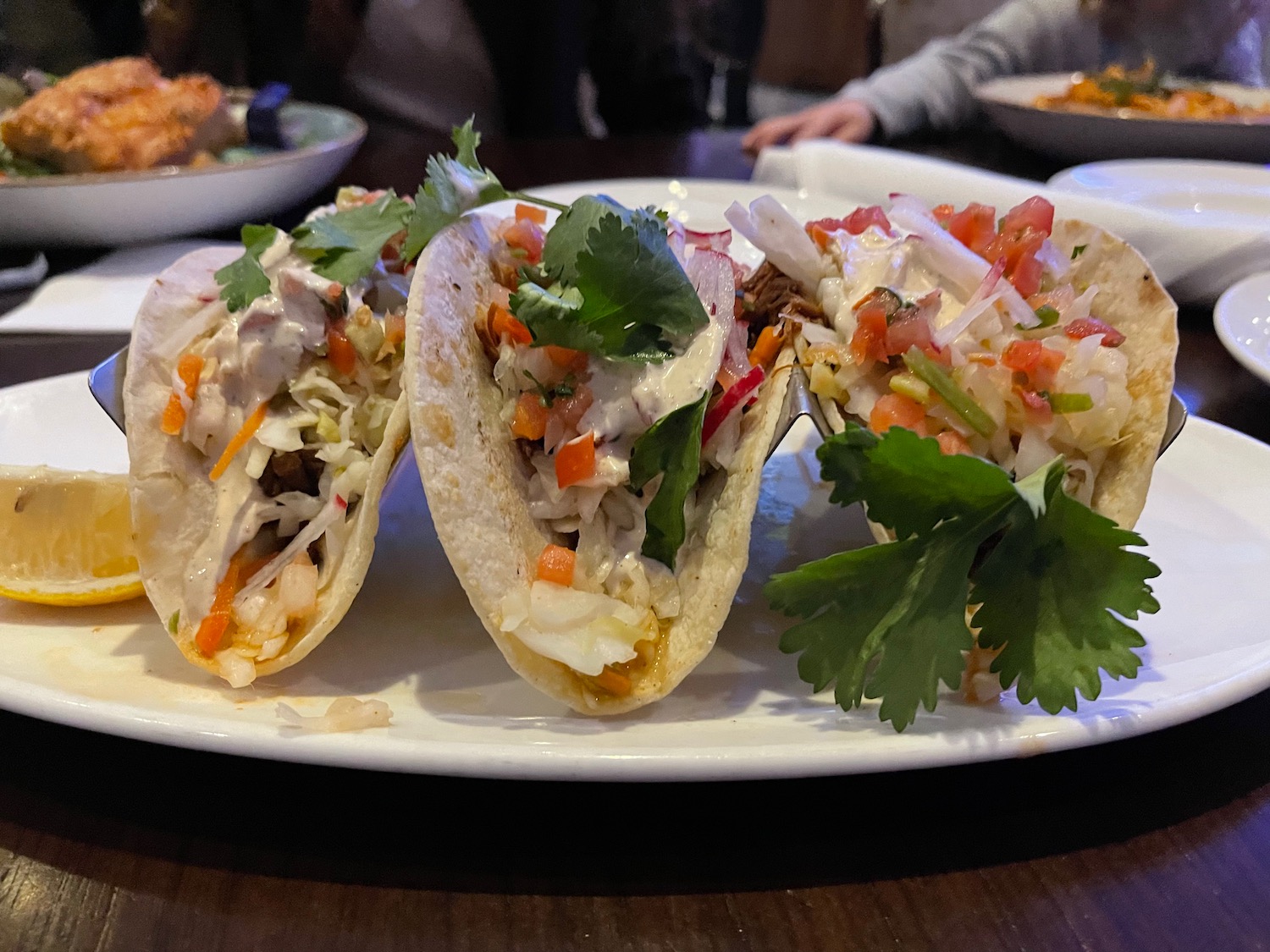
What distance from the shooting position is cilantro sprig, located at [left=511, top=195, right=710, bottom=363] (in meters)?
1.43

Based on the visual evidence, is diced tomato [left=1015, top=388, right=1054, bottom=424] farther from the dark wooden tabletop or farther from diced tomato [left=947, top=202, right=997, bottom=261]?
the dark wooden tabletop

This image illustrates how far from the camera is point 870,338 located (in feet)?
4.92

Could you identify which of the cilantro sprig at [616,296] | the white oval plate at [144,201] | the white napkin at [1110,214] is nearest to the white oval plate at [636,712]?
the cilantro sprig at [616,296]

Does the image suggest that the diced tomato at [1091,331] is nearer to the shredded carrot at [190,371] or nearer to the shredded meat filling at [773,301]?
the shredded meat filling at [773,301]

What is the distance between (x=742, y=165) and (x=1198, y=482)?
3.50m

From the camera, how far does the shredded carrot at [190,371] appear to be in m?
1.55

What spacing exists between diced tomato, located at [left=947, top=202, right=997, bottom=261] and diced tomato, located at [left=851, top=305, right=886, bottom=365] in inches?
12.7

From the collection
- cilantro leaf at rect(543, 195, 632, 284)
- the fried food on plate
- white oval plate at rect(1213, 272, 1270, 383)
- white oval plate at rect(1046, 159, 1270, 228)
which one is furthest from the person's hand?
cilantro leaf at rect(543, 195, 632, 284)

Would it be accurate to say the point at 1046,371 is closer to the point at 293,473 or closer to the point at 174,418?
the point at 293,473

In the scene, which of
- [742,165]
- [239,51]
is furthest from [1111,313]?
[239,51]

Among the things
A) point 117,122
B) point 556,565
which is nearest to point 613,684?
point 556,565

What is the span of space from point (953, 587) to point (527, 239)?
1.01m

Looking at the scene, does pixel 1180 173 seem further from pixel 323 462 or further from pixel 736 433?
pixel 323 462

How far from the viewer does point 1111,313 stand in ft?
5.37
